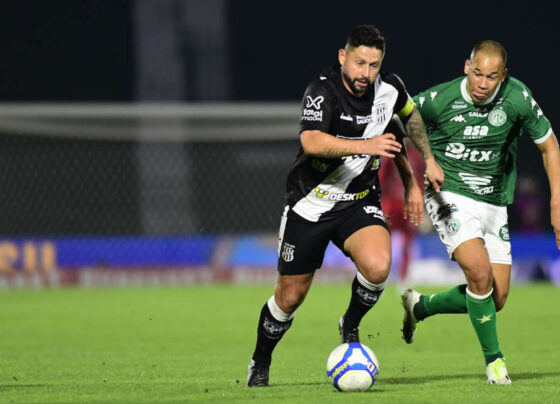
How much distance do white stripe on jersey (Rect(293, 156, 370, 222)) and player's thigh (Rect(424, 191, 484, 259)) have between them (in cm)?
75

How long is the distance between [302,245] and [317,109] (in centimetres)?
80

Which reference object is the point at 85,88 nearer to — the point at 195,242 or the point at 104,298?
the point at 195,242

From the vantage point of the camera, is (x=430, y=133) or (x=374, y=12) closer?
(x=430, y=133)

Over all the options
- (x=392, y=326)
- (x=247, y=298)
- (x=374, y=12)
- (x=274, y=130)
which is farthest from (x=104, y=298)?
(x=374, y=12)

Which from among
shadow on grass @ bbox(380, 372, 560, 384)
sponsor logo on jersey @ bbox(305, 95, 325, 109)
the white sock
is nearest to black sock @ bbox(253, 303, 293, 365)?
the white sock

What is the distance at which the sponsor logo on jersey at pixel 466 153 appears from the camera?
661cm

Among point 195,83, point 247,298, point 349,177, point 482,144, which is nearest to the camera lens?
point 349,177

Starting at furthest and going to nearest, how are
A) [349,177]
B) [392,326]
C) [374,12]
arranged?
[374,12], [392,326], [349,177]

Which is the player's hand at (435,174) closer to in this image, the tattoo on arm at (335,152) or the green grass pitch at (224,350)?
the tattoo on arm at (335,152)

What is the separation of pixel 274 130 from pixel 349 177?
10769mm

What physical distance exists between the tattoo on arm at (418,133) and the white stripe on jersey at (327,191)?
0.40 meters

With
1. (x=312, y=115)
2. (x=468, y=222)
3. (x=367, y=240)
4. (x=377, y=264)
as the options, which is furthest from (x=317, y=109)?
(x=468, y=222)

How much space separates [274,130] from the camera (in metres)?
16.9

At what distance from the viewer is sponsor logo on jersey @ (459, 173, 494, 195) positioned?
6645 millimetres
